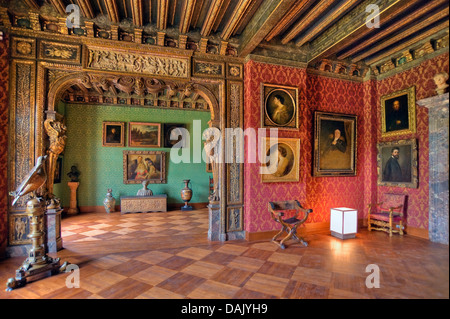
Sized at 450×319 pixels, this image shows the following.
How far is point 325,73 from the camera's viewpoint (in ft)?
20.2

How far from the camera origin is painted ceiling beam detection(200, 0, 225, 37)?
4.16 meters

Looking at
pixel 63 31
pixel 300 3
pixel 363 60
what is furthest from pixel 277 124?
pixel 63 31

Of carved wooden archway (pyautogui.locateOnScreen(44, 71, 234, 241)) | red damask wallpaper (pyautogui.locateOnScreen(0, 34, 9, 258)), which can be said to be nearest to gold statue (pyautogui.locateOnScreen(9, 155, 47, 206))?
red damask wallpaper (pyautogui.locateOnScreen(0, 34, 9, 258))

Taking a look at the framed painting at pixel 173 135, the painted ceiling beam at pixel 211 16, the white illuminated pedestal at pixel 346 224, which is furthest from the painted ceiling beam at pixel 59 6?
the white illuminated pedestal at pixel 346 224

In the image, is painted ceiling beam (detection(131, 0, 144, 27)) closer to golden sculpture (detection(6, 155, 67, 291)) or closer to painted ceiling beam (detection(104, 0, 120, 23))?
painted ceiling beam (detection(104, 0, 120, 23))

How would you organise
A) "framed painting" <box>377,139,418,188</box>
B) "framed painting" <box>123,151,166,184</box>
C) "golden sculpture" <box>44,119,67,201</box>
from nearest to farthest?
"golden sculpture" <box>44,119,67,201</box>
"framed painting" <box>377,139,418,188</box>
"framed painting" <box>123,151,166,184</box>

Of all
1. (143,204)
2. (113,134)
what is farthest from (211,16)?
(143,204)

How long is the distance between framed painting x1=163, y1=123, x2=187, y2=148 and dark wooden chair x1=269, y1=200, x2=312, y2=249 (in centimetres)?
605

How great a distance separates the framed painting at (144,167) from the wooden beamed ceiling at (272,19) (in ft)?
18.5

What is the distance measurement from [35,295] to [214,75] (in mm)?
5170

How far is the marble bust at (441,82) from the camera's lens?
4.24 feet

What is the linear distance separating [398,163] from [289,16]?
4.67 meters

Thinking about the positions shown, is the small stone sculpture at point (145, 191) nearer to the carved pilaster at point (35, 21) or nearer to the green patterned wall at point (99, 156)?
the green patterned wall at point (99, 156)

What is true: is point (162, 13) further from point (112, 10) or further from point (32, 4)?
point (32, 4)
